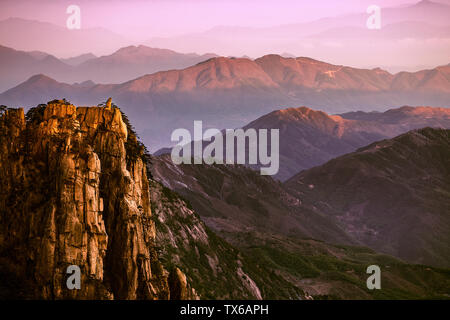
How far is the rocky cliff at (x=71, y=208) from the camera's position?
39.9 meters

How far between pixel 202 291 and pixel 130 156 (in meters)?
35.2

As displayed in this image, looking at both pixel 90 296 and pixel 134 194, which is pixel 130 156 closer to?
pixel 134 194

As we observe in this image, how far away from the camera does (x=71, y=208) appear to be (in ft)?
133

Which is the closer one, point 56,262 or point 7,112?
point 56,262

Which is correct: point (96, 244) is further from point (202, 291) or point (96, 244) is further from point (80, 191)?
point (202, 291)

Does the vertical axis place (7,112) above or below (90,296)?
above

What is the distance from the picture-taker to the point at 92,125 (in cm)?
4612

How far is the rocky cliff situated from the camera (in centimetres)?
3994
